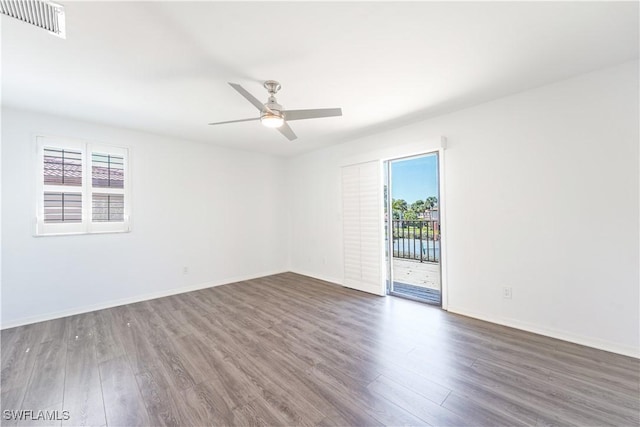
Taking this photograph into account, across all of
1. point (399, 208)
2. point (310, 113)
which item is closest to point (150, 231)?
point (310, 113)

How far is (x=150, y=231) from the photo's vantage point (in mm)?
3904

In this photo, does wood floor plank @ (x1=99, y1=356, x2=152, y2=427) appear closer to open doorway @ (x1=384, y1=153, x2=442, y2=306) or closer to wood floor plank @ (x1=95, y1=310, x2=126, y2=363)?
wood floor plank @ (x1=95, y1=310, x2=126, y2=363)

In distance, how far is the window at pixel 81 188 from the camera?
10.5 feet

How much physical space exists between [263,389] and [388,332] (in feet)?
4.74

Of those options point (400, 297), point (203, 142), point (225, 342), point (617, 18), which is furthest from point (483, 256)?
point (203, 142)

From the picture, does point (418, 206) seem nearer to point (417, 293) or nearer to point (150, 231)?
point (417, 293)

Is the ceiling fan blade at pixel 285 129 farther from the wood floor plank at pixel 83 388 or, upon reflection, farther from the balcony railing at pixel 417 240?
the balcony railing at pixel 417 240

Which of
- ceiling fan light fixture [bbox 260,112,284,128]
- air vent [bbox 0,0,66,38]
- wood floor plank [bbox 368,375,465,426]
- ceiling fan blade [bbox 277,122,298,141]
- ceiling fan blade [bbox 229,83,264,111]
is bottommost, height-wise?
wood floor plank [bbox 368,375,465,426]

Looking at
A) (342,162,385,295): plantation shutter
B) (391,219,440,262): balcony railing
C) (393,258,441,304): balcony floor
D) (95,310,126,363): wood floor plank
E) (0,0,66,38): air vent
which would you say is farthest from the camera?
(391,219,440,262): balcony railing

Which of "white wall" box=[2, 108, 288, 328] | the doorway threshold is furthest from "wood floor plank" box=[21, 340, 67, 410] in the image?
the doorway threshold

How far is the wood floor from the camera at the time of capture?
1576mm

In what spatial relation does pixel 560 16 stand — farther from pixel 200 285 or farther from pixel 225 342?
pixel 200 285

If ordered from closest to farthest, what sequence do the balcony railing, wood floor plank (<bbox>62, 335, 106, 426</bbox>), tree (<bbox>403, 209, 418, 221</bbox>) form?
wood floor plank (<bbox>62, 335, 106, 426</bbox>) → the balcony railing → tree (<bbox>403, 209, 418, 221</bbox>)

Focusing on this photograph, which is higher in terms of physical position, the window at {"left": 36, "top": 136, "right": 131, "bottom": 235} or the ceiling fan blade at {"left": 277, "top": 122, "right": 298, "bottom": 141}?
the ceiling fan blade at {"left": 277, "top": 122, "right": 298, "bottom": 141}
